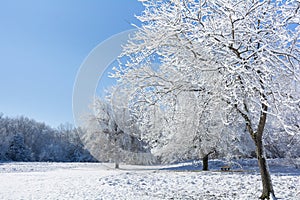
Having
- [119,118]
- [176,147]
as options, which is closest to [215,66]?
[176,147]

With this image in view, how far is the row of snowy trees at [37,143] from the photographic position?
2079 inches

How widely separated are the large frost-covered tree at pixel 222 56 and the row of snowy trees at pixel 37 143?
Answer: 37163mm

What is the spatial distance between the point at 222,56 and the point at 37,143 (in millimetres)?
65515

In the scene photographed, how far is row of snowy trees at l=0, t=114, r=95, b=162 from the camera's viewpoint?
52812 millimetres

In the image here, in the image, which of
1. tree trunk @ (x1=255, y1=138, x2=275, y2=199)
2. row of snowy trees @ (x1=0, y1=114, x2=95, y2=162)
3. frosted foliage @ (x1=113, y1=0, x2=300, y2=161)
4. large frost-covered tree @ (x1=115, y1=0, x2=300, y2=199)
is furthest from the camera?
row of snowy trees @ (x1=0, y1=114, x2=95, y2=162)

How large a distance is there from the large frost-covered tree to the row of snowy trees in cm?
3716

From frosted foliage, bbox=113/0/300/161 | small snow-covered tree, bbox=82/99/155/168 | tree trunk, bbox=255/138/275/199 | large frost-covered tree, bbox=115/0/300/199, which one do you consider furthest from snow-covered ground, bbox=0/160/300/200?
small snow-covered tree, bbox=82/99/155/168

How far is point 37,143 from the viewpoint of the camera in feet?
207

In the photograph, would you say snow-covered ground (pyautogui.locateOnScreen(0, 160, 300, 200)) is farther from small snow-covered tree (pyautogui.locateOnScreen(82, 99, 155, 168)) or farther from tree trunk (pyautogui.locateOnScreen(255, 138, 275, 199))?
small snow-covered tree (pyautogui.locateOnScreen(82, 99, 155, 168))

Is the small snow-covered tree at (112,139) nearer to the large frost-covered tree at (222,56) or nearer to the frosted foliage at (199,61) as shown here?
the frosted foliage at (199,61)

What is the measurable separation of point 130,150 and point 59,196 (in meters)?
16.3

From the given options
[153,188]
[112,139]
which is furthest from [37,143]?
→ [153,188]

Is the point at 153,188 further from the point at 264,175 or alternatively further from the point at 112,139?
the point at 112,139

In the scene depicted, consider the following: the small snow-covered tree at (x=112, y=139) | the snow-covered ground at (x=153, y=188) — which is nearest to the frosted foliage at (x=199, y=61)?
the snow-covered ground at (x=153, y=188)
